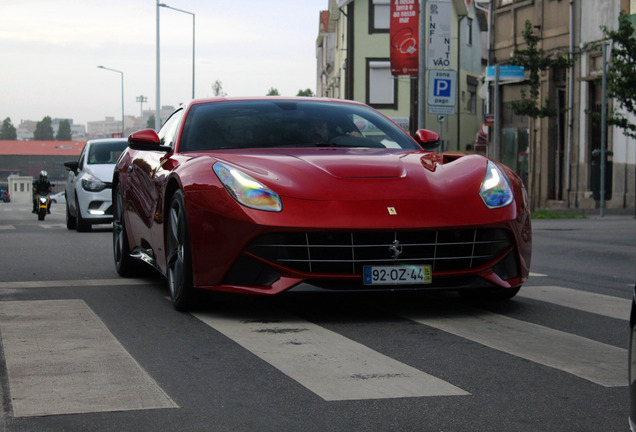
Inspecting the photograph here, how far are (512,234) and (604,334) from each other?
2.95 feet

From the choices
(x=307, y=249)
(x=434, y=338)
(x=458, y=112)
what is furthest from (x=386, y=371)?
(x=458, y=112)

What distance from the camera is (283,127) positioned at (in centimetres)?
759

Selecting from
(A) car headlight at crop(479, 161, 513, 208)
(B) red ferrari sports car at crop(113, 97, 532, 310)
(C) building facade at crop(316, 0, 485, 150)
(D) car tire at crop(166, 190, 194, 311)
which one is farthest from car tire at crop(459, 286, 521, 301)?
(C) building facade at crop(316, 0, 485, 150)

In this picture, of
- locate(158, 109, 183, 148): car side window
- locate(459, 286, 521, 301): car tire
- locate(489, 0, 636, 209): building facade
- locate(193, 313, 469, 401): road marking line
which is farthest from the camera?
locate(489, 0, 636, 209): building facade

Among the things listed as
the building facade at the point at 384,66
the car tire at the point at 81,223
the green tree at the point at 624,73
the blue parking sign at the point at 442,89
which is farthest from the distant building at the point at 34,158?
the car tire at the point at 81,223

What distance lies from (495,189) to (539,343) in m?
1.28

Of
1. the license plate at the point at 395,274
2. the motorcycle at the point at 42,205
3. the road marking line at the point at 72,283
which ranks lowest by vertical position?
the motorcycle at the point at 42,205

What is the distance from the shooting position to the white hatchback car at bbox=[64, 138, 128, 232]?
17.9 m

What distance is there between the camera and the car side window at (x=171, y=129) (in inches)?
312

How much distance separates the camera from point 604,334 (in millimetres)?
5875

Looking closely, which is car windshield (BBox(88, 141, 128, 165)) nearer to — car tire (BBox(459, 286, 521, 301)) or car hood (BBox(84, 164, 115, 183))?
car hood (BBox(84, 164, 115, 183))

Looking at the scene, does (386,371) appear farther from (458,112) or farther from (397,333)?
(458,112)

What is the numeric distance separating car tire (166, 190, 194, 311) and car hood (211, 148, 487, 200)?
44cm

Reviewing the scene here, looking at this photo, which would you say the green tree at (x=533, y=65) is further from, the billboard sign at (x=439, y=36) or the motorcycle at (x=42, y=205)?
the motorcycle at (x=42, y=205)
